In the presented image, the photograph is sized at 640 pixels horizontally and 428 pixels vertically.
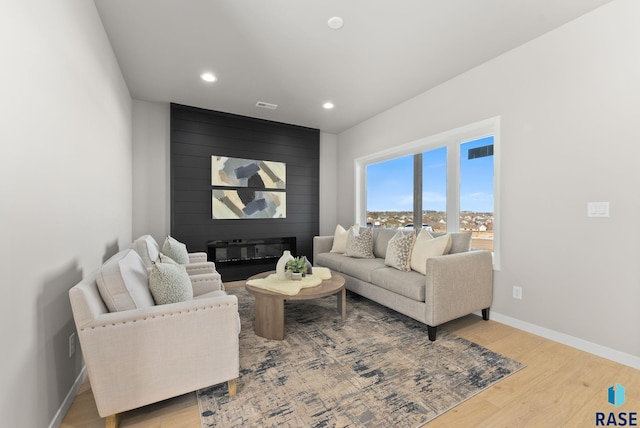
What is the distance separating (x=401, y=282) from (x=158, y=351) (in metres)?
2.07

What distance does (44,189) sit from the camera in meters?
1.39

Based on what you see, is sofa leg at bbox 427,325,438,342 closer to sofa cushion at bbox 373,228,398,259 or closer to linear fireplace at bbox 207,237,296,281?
sofa cushion at bbox 373,228,398,259

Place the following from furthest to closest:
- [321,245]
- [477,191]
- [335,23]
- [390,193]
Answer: [390,193] < [321,245] < [477,191] < [335,23]

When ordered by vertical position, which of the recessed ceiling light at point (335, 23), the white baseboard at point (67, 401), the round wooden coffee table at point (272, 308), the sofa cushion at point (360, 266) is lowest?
the white baseboard at point (67, 401)

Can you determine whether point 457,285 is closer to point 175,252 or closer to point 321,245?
point 321,245

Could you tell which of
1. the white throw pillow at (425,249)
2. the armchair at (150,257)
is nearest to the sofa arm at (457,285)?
the white throw pillow at (425,249)

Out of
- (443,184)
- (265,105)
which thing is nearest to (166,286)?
(265,105)

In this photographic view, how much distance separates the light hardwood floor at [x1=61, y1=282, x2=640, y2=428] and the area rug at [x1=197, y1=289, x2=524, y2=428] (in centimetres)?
7

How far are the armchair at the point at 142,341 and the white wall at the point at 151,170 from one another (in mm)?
2696

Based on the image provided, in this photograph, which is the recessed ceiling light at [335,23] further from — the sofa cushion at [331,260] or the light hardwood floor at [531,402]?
the light hardwood floor at [531,402]

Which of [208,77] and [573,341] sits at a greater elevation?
[208,77]

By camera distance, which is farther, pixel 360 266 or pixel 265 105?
pixel 265 105

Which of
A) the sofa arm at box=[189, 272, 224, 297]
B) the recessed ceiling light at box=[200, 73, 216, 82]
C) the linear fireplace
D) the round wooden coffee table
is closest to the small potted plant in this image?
the round wooden coffee table

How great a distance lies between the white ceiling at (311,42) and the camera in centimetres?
219
